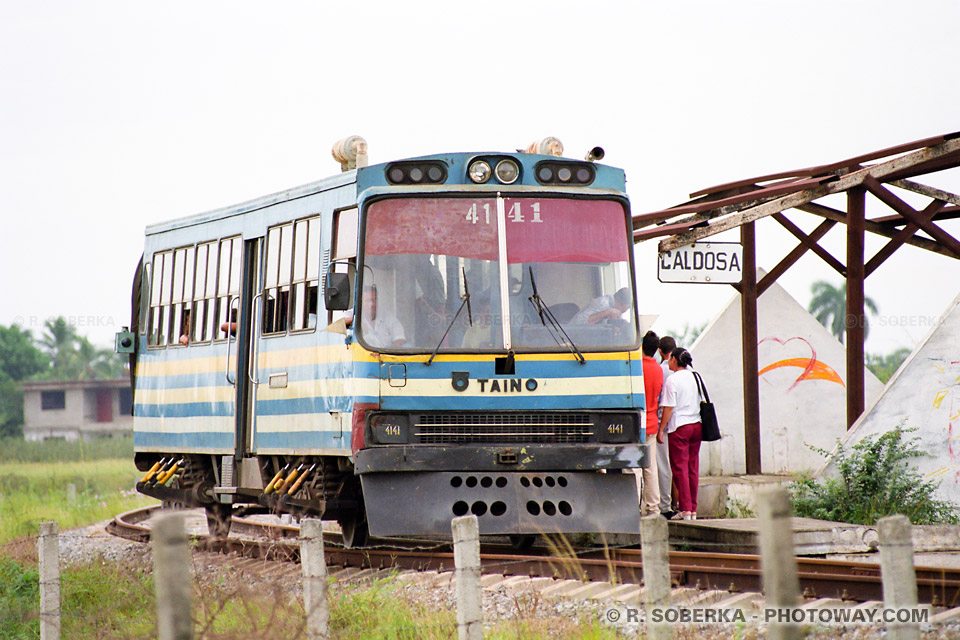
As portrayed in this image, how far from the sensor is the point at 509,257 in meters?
10.1

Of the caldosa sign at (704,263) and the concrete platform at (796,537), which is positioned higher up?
the caldosa sign at (704,263)

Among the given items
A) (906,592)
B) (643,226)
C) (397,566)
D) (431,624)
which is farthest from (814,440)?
(906,592)

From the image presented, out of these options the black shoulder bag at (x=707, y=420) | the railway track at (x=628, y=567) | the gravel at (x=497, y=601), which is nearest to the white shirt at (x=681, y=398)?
the black shoulder bag at (x=707, y=420)

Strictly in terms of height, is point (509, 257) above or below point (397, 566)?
above

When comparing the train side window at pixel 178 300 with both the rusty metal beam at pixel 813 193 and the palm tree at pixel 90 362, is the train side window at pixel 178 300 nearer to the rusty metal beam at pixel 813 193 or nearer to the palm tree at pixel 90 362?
the rusty metal beam at pixel 813 193

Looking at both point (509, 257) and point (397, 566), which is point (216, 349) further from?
point (509, 257)

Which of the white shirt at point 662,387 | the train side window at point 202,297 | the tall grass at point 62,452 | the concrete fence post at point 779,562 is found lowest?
the tall grass at point 62,452

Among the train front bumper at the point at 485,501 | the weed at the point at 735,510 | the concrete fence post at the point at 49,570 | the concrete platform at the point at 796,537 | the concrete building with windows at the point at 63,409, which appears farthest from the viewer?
the concrete building with windows at the point at 63,409

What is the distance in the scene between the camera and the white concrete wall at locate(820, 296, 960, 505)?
12.5 meters

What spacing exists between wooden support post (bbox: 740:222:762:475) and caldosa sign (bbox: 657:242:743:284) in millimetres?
941

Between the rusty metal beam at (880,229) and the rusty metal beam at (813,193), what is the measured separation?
1.00m

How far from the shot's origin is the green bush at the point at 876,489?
480 inches

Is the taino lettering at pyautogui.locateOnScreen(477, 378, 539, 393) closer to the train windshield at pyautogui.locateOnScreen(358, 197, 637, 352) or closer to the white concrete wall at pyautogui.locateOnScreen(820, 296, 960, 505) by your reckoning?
the train windshield at pyautogui.locateOnScreen(358, 197, 637, 352)

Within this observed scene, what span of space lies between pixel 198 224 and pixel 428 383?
15.8 ft
